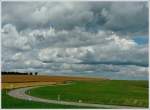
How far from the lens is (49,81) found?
110500 millimetres

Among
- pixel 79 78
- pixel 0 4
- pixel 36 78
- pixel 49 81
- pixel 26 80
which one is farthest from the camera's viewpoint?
pixel 79 78

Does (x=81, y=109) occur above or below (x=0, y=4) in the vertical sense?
below

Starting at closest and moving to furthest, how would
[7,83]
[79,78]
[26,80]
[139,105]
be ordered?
[139,105]
[7,83]
[26,80]
[79,78]

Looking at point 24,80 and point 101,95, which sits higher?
point 24,80

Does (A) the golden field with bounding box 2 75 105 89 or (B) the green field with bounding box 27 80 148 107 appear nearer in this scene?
(B) the green field with bounding box 27 80 148 107

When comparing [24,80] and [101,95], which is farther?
[24,80]

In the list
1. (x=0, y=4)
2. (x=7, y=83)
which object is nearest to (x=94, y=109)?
(x=0, y=4)

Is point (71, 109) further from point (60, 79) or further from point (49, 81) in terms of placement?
point (60, 79)

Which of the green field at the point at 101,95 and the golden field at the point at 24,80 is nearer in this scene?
the green field at the point at 101,95

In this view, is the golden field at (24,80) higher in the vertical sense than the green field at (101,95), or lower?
higher

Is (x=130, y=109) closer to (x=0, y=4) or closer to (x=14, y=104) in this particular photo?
(x=14, y=104)

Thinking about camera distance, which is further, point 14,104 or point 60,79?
point 60,79

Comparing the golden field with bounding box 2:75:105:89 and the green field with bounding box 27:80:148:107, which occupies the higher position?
the golden field with bounding box 2:75:105:89

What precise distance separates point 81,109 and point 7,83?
146 feet
